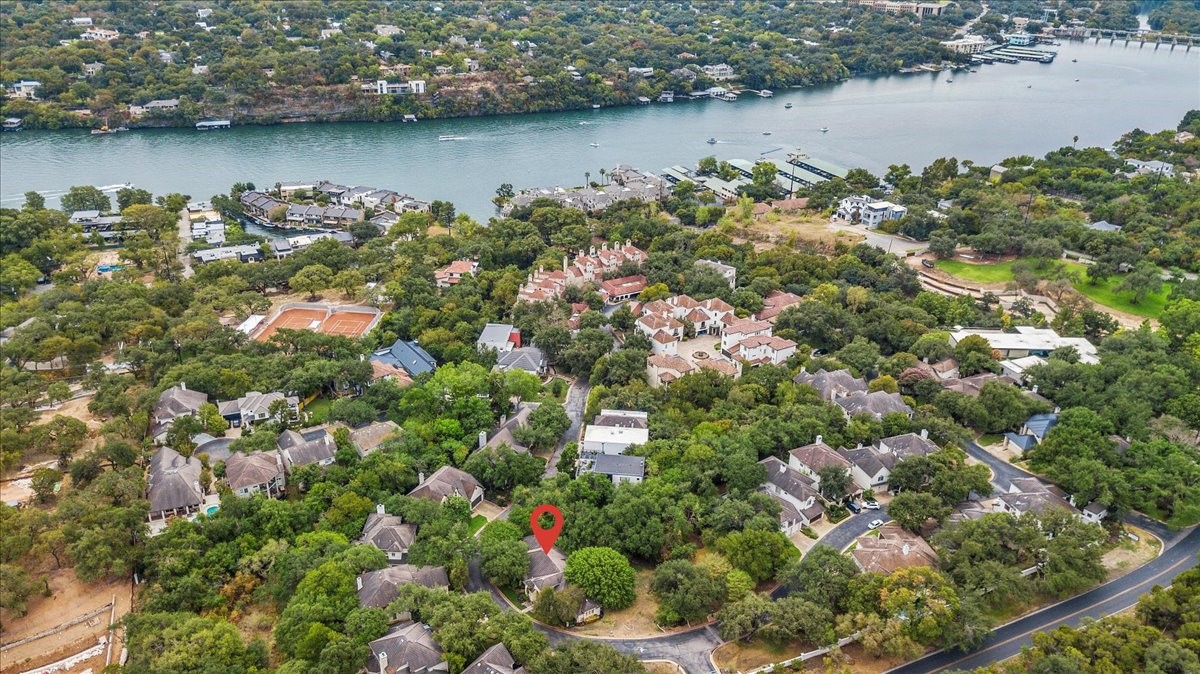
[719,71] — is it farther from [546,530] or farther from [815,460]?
[546,530]

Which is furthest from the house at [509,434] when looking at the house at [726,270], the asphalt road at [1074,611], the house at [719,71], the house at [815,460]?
the house at [719,71]

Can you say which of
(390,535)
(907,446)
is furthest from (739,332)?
(390,535)

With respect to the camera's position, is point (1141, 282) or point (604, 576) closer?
point (604, 576)

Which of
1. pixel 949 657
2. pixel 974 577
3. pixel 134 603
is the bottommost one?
pixel 134 603

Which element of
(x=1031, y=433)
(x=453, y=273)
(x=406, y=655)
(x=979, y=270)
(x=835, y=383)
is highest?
(x=979, y=270)

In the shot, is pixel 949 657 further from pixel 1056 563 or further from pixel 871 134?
pixel 871 134

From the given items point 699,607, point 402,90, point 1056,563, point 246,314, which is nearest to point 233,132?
point 402,90

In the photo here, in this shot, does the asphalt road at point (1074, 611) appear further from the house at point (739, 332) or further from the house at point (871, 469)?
the house at point (739, 332)
